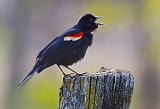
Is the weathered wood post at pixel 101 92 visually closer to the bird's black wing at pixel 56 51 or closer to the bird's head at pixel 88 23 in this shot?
the bird's black wing at pixel 56 51

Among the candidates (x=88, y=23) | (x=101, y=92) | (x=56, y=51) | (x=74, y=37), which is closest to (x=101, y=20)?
(x=88, y=23)

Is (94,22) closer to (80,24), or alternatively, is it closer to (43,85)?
(80,24)

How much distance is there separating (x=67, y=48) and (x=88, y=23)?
53 centimetres

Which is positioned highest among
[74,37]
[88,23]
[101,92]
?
[88,23]

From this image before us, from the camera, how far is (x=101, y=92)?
5.07 metres

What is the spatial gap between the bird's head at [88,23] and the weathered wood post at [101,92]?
2552 mm

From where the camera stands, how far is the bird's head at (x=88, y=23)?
779cm

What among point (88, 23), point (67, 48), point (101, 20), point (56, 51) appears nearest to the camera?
point (56, 51)

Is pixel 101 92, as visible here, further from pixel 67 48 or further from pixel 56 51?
pixel 67 48

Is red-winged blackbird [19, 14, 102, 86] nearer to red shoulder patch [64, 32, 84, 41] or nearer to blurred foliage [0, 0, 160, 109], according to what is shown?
red shoulder patch [64, 32, 84, 41]

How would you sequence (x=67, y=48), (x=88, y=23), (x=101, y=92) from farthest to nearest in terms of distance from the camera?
(x=88, y=23) → (x=67, y=48) → (x=101, y=92)

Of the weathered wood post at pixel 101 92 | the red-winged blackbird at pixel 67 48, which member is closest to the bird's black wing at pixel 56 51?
the red-winged blackbird at pixel 67 48

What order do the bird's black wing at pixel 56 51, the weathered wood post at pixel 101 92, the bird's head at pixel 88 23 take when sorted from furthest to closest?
the bird's head at pixel 88 23, the bird's black wing at pixel 56 51, the weathered wood post at pixel 101 92

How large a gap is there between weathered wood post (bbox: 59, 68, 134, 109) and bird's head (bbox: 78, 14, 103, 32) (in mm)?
2552
